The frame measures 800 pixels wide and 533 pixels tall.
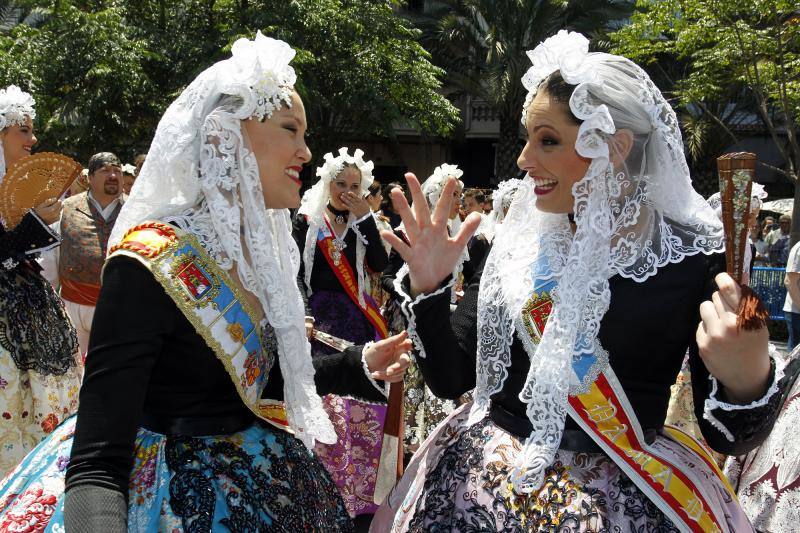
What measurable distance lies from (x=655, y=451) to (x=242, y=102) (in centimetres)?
144

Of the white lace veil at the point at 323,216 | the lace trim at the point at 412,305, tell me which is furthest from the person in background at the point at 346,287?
the lace trim at the point at 412,305

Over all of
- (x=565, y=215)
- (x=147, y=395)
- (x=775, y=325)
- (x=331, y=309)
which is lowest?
(x=775, y=325)

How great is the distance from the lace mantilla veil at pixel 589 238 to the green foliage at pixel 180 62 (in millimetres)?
10577

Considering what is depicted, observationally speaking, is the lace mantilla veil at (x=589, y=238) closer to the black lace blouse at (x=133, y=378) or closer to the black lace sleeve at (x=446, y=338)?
the black lace sleeve at (x=446, y=338)

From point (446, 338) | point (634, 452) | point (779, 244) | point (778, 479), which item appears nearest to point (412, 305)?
point (446, 338)

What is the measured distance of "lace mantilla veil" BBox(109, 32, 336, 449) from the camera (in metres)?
2.15

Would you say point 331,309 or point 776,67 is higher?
point 776,67

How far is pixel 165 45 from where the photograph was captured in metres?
15.2

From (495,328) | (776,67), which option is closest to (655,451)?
(495,328)

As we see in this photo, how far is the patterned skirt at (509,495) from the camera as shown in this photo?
6.48 ft

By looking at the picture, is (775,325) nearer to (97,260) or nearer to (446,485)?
(97,260)

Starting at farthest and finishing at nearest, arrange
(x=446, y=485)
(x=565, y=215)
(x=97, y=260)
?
(x=97, y=260) → (x=565, y=215) → (x=446, y=485)

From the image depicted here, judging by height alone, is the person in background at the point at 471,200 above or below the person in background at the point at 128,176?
below

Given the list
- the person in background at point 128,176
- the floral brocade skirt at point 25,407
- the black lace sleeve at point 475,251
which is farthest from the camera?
the person in background at point 128,176
